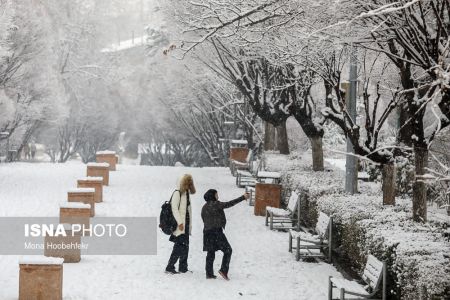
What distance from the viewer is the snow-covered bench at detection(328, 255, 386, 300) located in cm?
888

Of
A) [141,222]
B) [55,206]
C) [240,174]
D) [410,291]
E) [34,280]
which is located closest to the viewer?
[410,291]

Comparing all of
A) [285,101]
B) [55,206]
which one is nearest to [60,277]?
[55,206]

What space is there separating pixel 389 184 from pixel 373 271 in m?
3.36

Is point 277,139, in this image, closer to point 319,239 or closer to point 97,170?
point 97,170

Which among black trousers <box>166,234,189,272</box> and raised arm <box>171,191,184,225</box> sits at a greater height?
raised arm <box>171,191,184,225</box>

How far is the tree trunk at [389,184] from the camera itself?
12.3 m

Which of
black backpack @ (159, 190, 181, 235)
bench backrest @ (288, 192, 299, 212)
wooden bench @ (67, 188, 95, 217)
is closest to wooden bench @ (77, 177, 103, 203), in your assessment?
wooden bench @ (67, 188, 95, 217)

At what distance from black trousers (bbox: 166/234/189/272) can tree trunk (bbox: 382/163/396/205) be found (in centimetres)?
389

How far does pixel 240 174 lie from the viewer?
23219mm

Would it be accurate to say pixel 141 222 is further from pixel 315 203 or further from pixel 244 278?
pixel 244 278

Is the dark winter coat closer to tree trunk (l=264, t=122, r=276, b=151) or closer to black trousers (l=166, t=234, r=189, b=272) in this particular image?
black trousers (l=166, t=234, r=189, b=272)

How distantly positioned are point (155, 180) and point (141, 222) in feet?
28.5

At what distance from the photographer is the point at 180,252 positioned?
10.8 metres

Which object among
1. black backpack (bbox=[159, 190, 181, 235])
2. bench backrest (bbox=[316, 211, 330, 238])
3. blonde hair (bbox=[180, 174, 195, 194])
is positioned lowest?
bench backrest (bbox=[316, 211, 330, 238])
